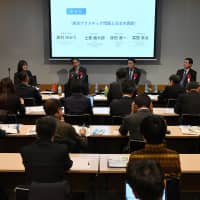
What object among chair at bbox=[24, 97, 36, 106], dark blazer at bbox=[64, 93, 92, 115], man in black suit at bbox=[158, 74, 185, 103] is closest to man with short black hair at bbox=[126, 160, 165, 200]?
dark blazer at bbox=[64, 93, 92, 115]

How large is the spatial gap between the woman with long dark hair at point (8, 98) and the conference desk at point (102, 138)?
1.92 feet

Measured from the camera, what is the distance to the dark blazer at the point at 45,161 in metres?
3.00

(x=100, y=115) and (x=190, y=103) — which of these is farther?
(x=100, y=115)

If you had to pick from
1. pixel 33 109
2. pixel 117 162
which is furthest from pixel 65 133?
pixel 33 109

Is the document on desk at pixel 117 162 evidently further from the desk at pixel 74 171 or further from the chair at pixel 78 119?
the chair at pixel 78 119

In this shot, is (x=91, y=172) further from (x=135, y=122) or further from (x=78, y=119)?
(x=78, y=119)

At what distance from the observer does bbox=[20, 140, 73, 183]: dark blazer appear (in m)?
3.00

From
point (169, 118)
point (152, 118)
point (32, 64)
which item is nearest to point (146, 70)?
point (32, 64)

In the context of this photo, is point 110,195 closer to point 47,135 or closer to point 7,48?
point 47,135

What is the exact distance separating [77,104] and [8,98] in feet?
3.30

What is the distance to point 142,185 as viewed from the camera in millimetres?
1730

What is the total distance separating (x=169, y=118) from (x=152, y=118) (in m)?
3.03

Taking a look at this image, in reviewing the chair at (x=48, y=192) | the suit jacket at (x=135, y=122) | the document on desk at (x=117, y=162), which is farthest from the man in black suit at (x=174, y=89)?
the chair at (x=48, y=192)

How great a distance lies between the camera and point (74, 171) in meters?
3.40
